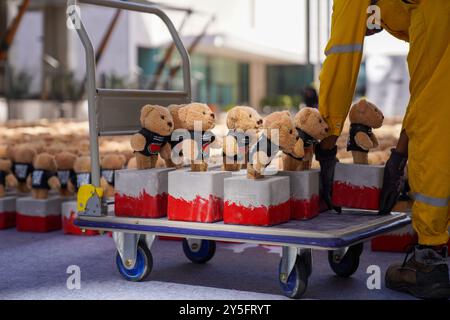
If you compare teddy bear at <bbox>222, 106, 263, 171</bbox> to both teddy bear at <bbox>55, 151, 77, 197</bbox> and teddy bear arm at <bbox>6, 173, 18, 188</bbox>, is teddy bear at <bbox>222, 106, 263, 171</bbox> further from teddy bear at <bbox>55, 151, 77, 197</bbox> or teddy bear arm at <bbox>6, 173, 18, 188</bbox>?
teddy bear arm at <bbox>6, 173, 18, 188</bbox>

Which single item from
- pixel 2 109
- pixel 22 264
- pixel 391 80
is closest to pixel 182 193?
pixel 22 264

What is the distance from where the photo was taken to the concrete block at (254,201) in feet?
8.77

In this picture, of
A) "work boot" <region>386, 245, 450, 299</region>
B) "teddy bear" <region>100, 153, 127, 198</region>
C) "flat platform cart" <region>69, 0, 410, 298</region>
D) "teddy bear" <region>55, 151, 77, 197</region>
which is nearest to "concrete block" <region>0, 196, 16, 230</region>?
"teddy bear" <region>55, 151, 77, 197</region>

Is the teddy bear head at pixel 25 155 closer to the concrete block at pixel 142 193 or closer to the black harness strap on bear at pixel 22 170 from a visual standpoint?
the black harness strap on bear at pixel 22 170

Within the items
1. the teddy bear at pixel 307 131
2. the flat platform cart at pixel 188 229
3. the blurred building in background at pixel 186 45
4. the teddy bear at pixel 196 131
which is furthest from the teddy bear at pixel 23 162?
the blurred building in background at pixel 186 45

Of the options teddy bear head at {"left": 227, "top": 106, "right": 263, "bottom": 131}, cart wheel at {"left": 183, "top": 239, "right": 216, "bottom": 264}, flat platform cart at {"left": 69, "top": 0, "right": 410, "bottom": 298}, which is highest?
teddy bear head at {"left": 227, "top": 106, "right": 263, "bottom": 131}

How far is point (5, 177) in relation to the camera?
4504 millimetres

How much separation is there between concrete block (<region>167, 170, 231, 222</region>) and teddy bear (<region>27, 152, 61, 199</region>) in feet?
5.27

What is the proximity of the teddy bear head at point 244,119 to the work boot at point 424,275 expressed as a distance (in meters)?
0.79

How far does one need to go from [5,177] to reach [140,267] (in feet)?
6.00

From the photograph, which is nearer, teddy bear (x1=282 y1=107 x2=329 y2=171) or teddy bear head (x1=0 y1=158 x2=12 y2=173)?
teddy bear (x1=282 y1=107 x2=329 y2=171)

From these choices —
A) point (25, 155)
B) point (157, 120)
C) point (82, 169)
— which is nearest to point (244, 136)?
point (157, 120)

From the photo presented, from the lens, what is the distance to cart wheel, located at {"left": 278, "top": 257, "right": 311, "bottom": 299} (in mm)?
2682
